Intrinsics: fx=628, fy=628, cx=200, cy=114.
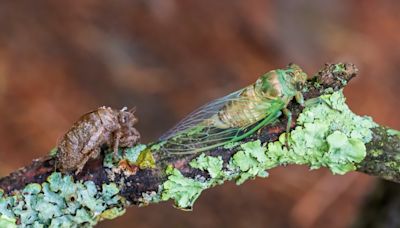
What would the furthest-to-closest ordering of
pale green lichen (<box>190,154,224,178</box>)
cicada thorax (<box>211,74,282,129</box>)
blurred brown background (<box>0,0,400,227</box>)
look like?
1. blurred brown background (<box>0,0,400,227</box>)
2. cicada thorax (<box>211,74,282,129</box>)
3. pale green lichen (<box>190,154,224,178</box>)

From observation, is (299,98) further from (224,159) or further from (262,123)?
(224,159)

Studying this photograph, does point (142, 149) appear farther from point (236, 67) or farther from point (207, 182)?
point (236, 67)

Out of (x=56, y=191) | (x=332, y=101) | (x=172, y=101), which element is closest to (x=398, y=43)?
(x=172, y=101)

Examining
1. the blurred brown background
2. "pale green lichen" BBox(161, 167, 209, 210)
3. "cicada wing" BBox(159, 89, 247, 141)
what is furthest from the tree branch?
the blurred brown background

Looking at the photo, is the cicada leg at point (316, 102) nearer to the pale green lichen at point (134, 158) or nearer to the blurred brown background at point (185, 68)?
the pale green lichen at point (134, 158)

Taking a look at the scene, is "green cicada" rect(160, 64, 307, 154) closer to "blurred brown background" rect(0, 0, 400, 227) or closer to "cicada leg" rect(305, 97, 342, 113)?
"cicada leg" rect(305, 97, 342, 113)

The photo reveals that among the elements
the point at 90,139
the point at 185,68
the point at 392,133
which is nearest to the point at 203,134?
the point at 90,139

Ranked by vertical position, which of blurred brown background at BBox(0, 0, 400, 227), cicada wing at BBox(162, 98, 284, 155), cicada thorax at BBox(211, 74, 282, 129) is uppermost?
blurred brown background at BBox(0, 0, 400, 227)

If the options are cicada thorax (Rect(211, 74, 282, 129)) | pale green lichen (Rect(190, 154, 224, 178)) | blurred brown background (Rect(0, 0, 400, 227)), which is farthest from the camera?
blurred brown background (Rect(0, 0, 400, 227))
